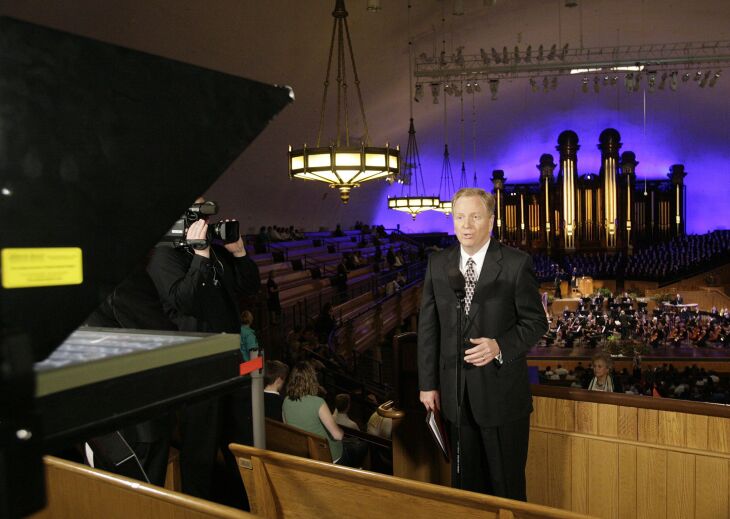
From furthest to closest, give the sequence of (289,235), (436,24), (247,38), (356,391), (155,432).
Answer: (289,235)
(436,24)
(247,38)
(356,391)
(155,432)

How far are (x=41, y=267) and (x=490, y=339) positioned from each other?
172cm

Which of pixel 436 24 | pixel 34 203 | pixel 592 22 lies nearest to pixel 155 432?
pixel 34 203

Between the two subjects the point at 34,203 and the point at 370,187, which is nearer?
the point at 34,203

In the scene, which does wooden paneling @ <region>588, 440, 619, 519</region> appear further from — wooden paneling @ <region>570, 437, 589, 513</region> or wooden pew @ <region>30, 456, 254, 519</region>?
wooden pew @ <region>30, 456, 254, 519</region>

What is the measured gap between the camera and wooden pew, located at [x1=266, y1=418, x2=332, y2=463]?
3.16m

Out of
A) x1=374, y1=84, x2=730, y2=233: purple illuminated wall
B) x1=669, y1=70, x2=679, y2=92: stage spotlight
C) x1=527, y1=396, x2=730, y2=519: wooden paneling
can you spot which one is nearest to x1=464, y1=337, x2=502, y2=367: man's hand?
x1=527, y1=396, x2=730, y2=519: wooden paneling

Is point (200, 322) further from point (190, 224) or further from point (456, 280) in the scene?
point (456, 280)

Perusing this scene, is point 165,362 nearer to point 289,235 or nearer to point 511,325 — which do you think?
point 511,325

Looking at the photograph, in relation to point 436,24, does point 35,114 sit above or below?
below

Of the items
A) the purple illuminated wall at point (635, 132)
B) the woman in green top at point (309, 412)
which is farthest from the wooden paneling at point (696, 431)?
the purple illuminated wall at point (635, 132)

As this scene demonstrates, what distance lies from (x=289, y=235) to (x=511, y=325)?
44.2 feet

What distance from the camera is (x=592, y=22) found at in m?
13.2

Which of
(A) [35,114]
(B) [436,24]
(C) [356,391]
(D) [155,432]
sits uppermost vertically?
(B) [436,24]

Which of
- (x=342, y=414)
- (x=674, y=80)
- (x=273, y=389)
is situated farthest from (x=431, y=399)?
(x=674, y=80)
